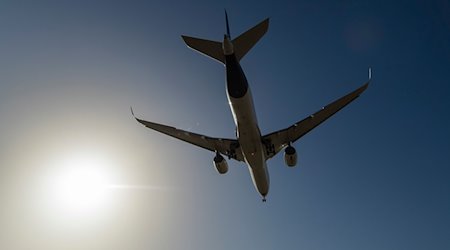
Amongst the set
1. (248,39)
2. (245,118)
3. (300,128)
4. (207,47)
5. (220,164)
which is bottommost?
(220,164)

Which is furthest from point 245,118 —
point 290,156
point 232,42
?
point 290,156

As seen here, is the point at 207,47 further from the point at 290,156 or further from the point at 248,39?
the point at 290,156

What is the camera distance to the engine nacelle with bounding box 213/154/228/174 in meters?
27.1

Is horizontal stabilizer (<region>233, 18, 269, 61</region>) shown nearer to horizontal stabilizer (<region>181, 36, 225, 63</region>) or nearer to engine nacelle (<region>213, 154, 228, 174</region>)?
horizontal stabilizer (<region>181, 36, 225, 63</region>)

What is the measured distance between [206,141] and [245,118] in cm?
581

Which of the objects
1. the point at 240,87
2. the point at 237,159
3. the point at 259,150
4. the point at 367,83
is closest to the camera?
the point at 240,87

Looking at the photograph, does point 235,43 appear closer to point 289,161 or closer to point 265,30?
point 265,30

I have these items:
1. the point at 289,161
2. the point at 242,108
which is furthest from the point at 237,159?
the point at 242,108

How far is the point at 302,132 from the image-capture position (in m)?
27.1

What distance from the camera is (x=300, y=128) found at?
26.8 metres

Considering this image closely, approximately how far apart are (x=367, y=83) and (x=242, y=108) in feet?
26.2

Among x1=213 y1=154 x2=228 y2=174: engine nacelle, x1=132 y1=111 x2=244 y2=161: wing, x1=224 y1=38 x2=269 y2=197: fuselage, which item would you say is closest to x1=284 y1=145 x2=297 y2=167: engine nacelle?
x1=224 y1=38 x2=269 y2=197: fuselage

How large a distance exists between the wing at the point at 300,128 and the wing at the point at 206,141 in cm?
224

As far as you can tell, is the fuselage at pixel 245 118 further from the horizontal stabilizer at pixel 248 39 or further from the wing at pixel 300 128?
the horizontal stabilizer at pixel 248 39
